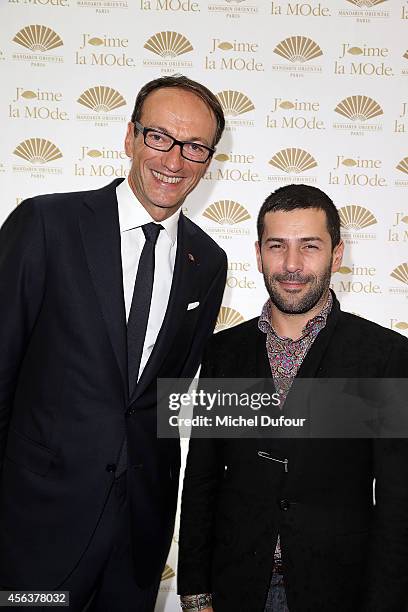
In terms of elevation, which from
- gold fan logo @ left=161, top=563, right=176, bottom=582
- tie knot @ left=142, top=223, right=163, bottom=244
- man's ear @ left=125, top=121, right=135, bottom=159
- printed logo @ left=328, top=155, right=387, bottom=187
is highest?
printed logo @ left=328, top=155, right=387, bottom=187

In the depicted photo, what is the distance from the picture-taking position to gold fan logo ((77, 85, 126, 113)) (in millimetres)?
3117

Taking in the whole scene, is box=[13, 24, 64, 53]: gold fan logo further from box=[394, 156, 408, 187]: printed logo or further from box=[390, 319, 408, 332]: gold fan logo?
box=[390, 319, 408, 332]: gold fan logo

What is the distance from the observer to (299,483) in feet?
5.88

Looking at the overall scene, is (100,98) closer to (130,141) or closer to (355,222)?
(130,141)

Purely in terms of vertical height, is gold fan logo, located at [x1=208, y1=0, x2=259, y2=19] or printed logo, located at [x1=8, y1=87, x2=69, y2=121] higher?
gold fan logo, located at [x1=208, y1=0, x2=259, y2=19]

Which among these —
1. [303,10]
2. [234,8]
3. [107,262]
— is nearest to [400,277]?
[303,10]

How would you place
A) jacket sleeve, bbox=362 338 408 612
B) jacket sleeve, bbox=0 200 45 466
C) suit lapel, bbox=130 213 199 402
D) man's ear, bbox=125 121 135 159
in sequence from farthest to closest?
man's ear, bbox=125 121 135 159, suit lapel, bbox=130 213 199 402, jacket sleeve, bbox=0 200 45 466, jacket sleeve, bbox=362 338 408 612

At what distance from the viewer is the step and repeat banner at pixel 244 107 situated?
10.2 ft

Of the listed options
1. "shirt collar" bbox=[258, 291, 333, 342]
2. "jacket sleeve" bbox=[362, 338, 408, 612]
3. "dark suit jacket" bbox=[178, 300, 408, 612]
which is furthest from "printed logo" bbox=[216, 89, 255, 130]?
"jacket sleeve" bbox=[362, 338, 408, 612]

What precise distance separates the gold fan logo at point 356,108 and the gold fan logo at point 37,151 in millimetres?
1442

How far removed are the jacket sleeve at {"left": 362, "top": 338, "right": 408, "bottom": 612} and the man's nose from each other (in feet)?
3.37

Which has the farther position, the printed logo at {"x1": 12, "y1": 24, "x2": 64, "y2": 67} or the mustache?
the printed logo at {"x1": 12, "y1": 24, "x2": 64, "y2": 67}

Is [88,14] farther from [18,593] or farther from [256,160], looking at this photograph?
[18,593]

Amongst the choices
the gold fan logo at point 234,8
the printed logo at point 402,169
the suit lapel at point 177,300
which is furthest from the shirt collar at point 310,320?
the gold fan logo at point 234,8
